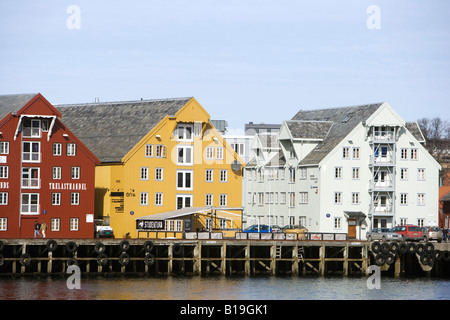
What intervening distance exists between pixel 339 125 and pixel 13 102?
3694 cm

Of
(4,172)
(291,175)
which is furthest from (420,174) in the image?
(4,172)

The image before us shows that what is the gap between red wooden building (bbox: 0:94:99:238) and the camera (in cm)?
10188

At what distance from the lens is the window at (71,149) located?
346ft

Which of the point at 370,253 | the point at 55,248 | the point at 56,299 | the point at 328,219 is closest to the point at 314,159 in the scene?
the point at 328,219

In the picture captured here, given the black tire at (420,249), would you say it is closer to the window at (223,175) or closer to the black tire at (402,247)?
the black tire at (402,247)

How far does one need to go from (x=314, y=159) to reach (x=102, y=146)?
22.7 metres

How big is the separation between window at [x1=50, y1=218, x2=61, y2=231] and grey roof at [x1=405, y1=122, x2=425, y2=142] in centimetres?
4270

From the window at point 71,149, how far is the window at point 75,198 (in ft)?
12.2

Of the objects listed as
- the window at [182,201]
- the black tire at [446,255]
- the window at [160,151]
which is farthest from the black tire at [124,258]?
the black tire at [446,255]

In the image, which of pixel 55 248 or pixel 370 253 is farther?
pixel 370 253

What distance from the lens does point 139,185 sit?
111 metres

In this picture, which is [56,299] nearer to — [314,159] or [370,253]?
[370,253]

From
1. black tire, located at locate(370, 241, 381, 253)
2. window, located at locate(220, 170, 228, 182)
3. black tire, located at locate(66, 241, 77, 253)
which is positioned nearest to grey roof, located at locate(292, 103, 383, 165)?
window, located at locate(220, 170, 228, 182)
